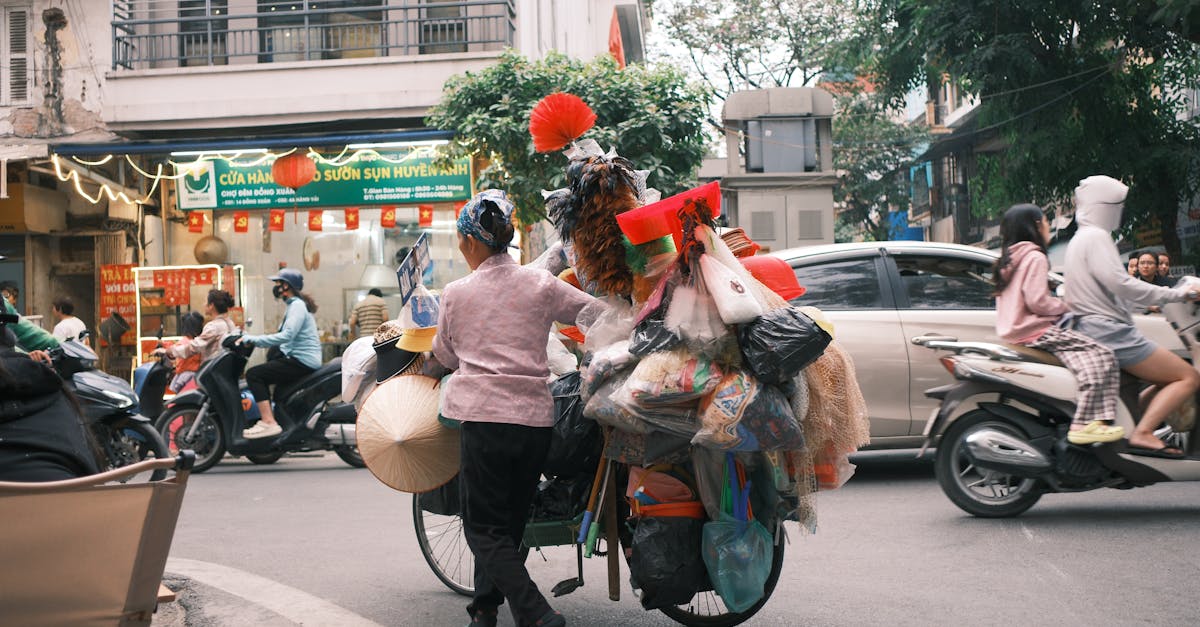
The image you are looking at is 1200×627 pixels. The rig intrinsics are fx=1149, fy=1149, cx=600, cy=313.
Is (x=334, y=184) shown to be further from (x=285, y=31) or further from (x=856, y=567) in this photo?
(x=856, y=567)

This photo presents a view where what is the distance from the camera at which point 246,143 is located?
612 inches

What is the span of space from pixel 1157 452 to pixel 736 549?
334 centimetres

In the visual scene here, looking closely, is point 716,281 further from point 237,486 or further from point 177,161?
point 177,161

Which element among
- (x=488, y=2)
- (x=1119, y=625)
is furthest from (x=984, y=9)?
(x=1119, y=625)

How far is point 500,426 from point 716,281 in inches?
36.7

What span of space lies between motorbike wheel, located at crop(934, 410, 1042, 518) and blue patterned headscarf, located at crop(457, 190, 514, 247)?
134 inches

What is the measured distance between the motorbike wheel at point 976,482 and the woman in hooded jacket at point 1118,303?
656 mm

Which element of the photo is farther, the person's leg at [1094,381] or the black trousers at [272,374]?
the black trousers at [272,374]

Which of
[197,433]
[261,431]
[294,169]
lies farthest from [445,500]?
[294,169]

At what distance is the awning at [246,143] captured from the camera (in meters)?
15.3

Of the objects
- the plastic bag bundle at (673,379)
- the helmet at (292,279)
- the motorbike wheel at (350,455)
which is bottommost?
the motorbike wheel at (350,455)

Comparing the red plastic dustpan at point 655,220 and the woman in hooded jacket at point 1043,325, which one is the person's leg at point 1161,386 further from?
the red plastic dustpan at point 655,220

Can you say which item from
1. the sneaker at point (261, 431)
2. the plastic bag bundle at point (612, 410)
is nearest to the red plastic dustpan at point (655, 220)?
the plastic bag bundle at point (612, 410)

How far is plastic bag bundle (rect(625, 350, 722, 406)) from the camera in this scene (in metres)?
3.85
